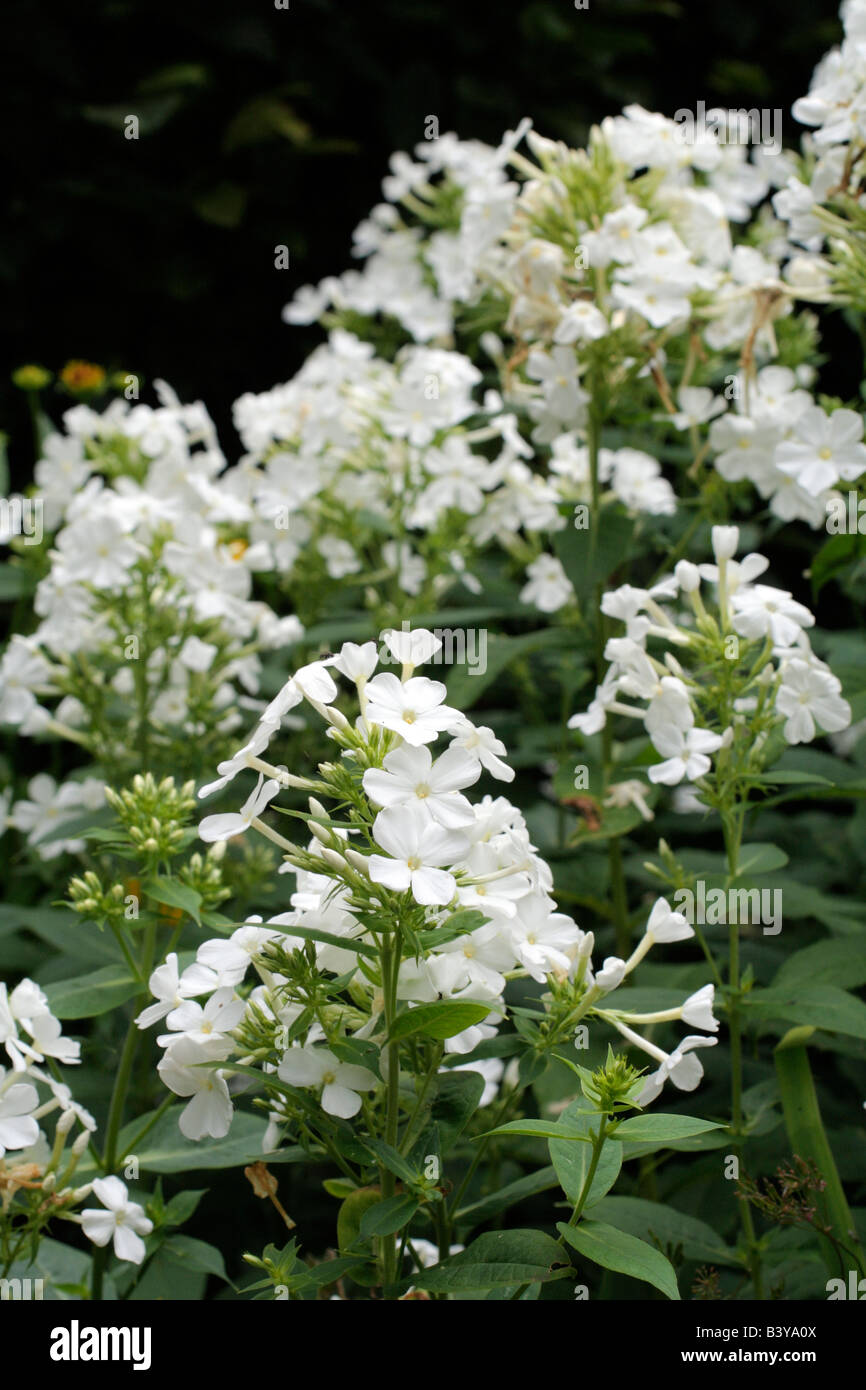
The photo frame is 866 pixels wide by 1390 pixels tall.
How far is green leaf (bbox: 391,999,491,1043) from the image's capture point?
106cm

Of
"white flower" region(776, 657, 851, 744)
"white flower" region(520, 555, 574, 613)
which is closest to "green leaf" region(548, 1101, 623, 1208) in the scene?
"white flower" region(776, 657, 851, 744)

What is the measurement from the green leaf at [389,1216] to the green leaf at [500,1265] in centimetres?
6

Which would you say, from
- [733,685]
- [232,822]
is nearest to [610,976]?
[232,822]

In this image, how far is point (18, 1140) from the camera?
124 cm

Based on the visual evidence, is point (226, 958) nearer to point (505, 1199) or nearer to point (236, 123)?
point (505, 1199)

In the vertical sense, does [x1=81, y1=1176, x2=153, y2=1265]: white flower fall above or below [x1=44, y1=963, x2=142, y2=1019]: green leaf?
below

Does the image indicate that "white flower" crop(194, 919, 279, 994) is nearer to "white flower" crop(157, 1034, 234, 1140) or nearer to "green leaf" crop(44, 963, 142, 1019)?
"white flower" crop(157, 1034, 234, 1140)

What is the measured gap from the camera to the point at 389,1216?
43.5 inches

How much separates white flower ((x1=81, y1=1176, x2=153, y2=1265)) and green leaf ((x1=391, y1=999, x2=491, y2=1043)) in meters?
0.48

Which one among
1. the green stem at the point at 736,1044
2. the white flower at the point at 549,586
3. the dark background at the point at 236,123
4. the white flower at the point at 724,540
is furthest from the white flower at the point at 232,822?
the dark background at the point at 236,123

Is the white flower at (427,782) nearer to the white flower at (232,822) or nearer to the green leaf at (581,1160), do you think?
the white flower at (232,822)

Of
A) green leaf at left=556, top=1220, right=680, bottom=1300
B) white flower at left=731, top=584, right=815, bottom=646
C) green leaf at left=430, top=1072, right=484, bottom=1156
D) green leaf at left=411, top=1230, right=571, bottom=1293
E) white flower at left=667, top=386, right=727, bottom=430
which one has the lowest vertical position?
green leaf at left=411, top=1230, right=571, bottom=1293

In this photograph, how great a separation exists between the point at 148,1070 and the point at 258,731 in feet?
3.56

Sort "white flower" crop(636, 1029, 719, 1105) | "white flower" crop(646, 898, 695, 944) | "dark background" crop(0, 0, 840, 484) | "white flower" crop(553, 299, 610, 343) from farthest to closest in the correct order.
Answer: "dark background" crop(0, 0, 840, 484) → "white flower" crop(553, 299, 610, 343) → "white flower" crop(646, 898, 695, 944) → "white flower" crop(636, 1029, 719, 1105)
